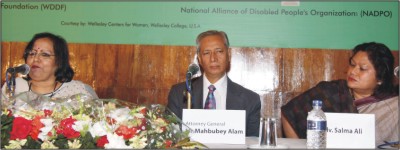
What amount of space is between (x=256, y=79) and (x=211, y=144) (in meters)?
1.86

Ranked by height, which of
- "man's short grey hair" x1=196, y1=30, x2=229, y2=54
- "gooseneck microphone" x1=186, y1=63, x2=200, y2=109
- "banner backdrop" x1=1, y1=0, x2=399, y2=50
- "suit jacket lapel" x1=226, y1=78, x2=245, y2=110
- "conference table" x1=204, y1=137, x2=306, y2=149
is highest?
"banner backdrop" x1=1, y1=0, x2=399, y2=50

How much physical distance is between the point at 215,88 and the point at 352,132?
1.36 metres

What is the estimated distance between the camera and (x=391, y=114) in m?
2.72

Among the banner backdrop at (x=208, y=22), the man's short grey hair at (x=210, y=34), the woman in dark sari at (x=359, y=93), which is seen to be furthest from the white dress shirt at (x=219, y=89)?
the banner backdrop at (x=208, y=22)

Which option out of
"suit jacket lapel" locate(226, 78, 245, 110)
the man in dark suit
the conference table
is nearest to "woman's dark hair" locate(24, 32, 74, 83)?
the man in dark suit

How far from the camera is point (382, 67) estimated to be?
2.85m

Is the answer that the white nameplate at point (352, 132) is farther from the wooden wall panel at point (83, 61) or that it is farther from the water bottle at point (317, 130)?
the wooden wall panel at point (83, 61)

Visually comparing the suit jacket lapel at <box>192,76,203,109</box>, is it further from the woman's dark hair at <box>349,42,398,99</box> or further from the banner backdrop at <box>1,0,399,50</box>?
the woman's dark hair at <box>349,42,398,99</box>

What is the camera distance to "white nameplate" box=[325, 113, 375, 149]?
1.83 m

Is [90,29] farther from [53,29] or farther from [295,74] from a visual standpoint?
[295,74]

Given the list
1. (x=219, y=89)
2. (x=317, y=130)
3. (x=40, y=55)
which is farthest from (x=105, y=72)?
(x=317, y=130)

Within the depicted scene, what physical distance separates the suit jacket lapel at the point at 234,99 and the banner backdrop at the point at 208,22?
2.14ft

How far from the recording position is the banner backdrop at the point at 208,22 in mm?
3533

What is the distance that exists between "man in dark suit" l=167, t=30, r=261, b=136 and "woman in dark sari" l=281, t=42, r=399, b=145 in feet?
0.82
